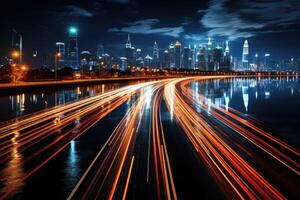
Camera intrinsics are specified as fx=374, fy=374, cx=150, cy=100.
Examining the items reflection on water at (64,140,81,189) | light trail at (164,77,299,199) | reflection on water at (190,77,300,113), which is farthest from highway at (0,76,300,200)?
reflection on water at (190,77,300,113)

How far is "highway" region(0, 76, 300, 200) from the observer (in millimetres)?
10727

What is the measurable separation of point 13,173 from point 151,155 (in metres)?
5.24

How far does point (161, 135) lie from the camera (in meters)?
19.8

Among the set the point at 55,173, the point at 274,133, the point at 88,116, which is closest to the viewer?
the point at 55,173

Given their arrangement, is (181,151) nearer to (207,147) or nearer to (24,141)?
(207,147)

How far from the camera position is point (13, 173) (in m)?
12.5

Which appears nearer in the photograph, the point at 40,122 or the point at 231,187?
the point at 231,187

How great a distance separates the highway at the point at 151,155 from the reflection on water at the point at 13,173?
0.13 feet

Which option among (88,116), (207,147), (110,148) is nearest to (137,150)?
(110,148)

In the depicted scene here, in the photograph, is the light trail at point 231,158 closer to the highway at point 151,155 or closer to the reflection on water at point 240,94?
the highway at point 151,155

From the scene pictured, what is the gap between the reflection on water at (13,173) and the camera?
11.1 metres

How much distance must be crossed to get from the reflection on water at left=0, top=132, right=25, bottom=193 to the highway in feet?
0.13

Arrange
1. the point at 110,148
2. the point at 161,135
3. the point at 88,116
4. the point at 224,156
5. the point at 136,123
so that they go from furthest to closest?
the point at 88,116
the point at 136,123
the point at 161,135
the point at 110,148
the point at 224,156

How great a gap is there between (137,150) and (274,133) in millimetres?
9486
